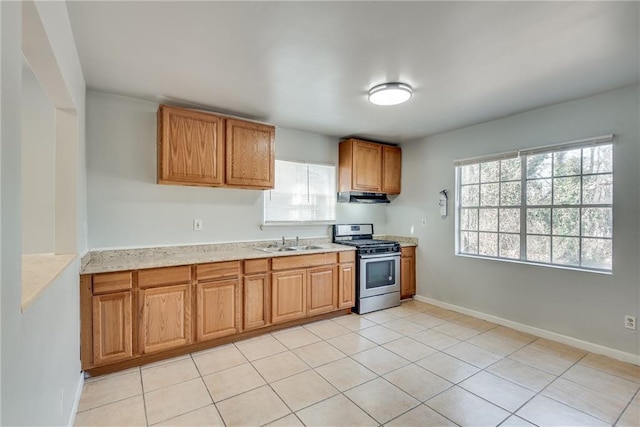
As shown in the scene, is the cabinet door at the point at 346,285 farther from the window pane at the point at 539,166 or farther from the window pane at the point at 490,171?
the window pane at the point at 539,166

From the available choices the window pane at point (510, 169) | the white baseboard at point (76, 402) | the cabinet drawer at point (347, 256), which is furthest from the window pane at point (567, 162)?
the white baseboard at point (76, 402)

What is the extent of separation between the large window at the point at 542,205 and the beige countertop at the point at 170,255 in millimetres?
1812

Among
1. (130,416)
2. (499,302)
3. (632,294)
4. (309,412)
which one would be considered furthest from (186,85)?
(632,294)

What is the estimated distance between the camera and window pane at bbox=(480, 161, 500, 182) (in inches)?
148

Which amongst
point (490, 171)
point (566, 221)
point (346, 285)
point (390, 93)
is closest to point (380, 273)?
point (346, 285)

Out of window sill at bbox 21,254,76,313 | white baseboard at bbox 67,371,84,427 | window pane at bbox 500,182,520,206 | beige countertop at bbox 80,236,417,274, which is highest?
window pane at bbox 500,182,520,206

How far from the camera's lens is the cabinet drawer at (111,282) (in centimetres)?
245

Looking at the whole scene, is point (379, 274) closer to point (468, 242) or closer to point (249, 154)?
point (468, 242)

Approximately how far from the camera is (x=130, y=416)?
2014 mm

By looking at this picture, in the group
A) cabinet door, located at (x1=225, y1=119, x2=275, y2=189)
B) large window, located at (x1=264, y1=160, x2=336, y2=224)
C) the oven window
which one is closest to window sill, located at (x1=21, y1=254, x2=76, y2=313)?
cabinet door, located at (x1=225, y1=119, x2=275, y2=189)

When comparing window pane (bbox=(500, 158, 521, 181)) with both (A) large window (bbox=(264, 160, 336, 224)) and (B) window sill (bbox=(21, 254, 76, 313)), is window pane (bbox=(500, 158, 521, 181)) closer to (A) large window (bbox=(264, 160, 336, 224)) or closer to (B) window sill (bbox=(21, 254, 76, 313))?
(A) large window (bbox=(264, 160, 336, 224))

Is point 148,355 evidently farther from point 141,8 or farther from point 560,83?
point 560,83

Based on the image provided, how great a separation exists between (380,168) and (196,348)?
3334mm

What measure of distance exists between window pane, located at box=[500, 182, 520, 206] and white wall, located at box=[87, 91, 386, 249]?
305cm
